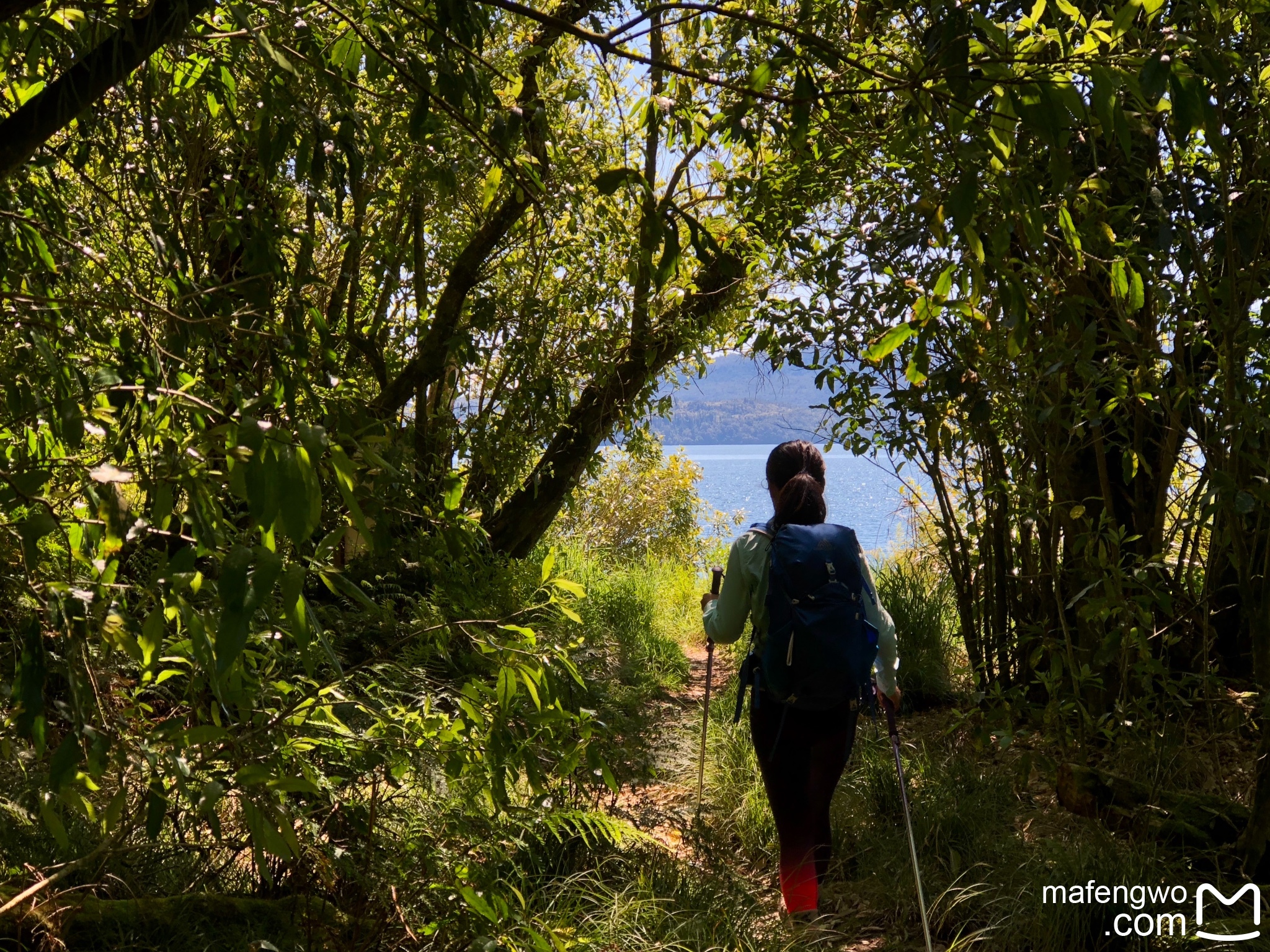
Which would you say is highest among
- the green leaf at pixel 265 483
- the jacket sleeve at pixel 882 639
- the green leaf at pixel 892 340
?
the green leaf at pixel 892 340

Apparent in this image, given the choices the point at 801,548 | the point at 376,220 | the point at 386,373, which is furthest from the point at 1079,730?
the point at 376,220

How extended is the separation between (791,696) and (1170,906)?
1532 millimetres

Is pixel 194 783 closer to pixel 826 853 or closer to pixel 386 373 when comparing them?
pixel 826 853

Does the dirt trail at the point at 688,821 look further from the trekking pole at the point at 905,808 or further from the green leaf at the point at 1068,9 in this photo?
the green leaf at the point at 1068,9

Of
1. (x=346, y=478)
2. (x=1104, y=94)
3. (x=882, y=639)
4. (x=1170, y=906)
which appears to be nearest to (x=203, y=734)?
(x=346, y=478)

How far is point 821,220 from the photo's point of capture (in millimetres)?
5930

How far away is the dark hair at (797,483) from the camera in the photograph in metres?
4.10

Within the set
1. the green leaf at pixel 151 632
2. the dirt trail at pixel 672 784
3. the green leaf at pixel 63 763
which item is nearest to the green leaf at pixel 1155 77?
the green leaf at pixel 151 632

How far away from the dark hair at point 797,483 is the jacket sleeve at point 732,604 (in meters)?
0.26

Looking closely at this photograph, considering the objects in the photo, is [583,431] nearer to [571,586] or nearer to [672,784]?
[672,784]

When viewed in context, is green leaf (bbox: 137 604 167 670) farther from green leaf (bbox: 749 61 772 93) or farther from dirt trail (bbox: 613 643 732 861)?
dirt trail (bbox: 613 643 732 861)

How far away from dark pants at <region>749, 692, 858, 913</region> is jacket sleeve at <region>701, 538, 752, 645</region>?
318 millimetres

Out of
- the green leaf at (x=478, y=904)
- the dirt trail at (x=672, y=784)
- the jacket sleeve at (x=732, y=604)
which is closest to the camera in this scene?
the green leaf at (x=478, y=904)

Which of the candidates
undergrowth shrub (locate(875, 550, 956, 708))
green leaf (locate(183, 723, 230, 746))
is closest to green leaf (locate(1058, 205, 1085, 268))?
green leaf (locate(183, 723, 230, 746))
